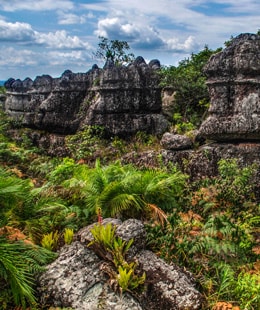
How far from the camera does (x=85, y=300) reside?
5762 mm

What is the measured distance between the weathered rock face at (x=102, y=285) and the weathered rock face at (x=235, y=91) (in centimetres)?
457

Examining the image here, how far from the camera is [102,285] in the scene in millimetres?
5965

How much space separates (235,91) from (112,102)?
5.85m

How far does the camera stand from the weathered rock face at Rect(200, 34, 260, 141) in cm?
961

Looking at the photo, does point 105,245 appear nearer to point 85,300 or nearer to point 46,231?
point 85,300

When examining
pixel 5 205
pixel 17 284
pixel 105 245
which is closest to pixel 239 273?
pixel 105 245

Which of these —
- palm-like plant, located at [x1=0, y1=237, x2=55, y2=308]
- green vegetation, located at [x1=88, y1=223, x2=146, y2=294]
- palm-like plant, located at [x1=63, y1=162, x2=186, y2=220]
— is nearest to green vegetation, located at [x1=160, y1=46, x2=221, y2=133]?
palm-like plant, located at [x1=63, y1=162, x2=186, y2=220]

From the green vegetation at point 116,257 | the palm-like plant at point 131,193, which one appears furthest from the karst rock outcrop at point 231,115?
the green vegetation at point 116,257

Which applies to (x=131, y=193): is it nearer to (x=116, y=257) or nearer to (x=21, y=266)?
(x=116, y=257)

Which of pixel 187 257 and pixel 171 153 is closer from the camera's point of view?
pixel 187 257

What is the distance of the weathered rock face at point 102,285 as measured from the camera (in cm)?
569

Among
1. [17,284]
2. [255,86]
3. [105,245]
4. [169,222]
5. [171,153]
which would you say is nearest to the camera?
[17,284]

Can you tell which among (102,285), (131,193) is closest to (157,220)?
(131,193)

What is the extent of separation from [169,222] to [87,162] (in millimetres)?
6810
